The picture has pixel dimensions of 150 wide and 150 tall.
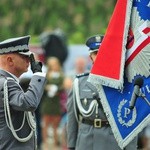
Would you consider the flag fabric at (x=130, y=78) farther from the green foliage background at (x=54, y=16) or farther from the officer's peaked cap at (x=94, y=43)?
the green foliage background at (x=54, y=16)

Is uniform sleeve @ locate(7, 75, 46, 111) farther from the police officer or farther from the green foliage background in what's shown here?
→ the green foliage background

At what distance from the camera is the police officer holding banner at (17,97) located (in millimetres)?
8930

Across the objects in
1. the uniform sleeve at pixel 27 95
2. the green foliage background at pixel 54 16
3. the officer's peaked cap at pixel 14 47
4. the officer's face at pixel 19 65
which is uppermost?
the green foliage background at pixel 54 16

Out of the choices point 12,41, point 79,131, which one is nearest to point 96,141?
point 79,131

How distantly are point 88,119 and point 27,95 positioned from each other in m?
1.66

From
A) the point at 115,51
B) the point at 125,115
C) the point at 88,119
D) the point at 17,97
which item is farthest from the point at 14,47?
the point at 88,119

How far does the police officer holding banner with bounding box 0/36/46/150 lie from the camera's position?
8.93 metres

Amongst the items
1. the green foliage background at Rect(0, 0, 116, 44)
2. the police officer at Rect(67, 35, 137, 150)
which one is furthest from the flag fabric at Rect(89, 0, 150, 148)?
the green foliage background at Rect(0, 0, 116, 44)

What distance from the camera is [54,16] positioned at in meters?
29.6

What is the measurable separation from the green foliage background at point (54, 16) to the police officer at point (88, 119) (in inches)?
650

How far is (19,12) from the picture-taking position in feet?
94.3

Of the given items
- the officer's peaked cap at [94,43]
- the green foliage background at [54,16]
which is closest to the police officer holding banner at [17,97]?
the officer's peaked cap at [94,43]

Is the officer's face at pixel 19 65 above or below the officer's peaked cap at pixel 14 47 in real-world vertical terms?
below

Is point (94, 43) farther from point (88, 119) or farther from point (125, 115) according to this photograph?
point (125, 115)
